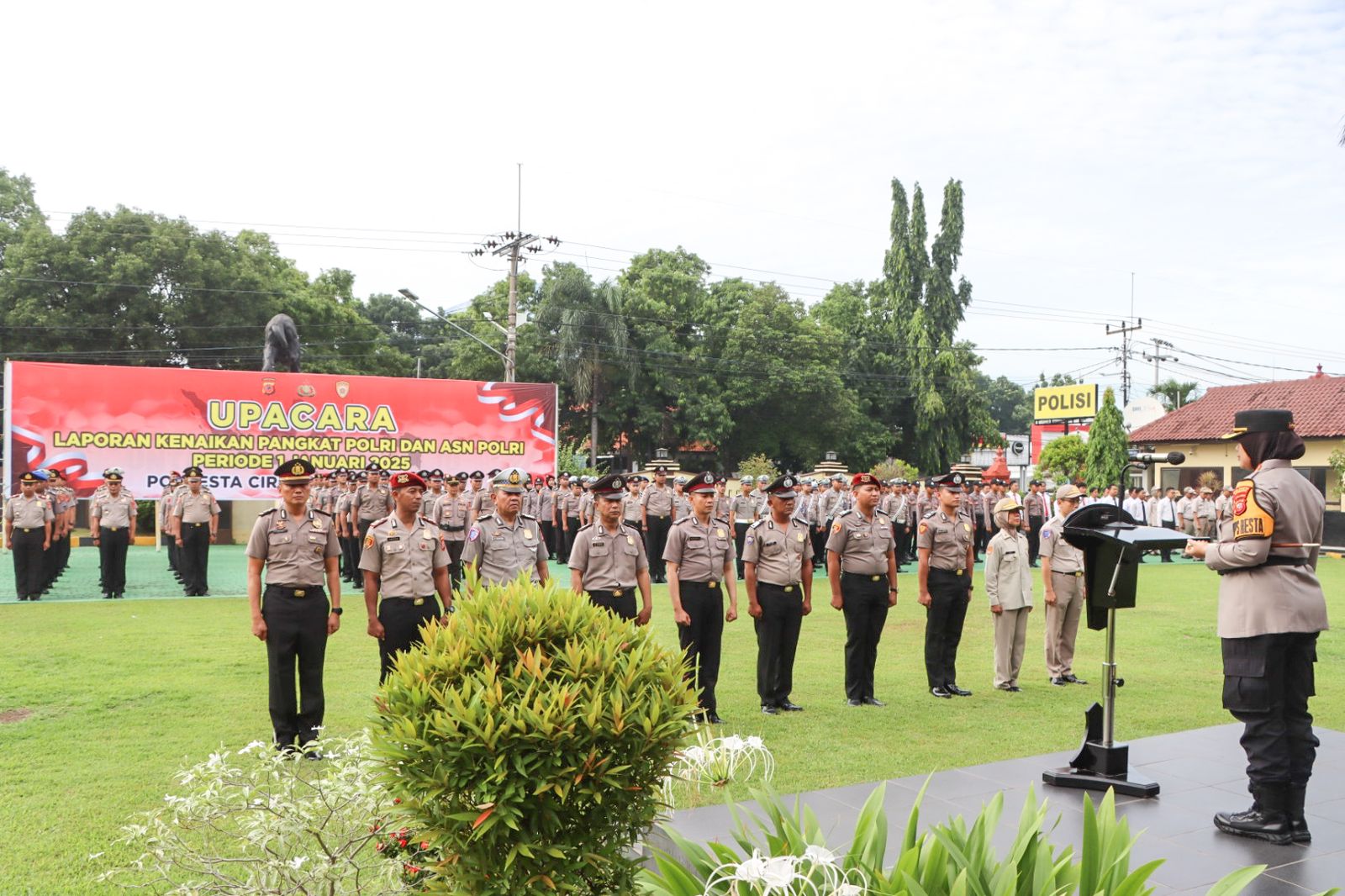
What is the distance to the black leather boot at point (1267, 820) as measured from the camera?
13.8 feet

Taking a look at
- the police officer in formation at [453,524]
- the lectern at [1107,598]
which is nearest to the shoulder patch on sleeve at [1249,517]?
the lectern at [1107,598]

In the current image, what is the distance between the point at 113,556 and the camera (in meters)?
13.5

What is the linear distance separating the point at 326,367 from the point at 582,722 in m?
39.2

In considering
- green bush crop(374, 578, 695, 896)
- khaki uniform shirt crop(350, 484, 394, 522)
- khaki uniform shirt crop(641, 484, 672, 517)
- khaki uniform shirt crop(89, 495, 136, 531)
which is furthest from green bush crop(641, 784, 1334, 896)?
khaki uniform shirt crop(641, 484, 672, 517)

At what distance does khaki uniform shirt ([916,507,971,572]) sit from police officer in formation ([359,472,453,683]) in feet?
12.5

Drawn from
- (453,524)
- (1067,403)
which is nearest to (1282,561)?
(453,524)

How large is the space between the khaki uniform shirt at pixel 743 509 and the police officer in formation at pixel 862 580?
425 inches

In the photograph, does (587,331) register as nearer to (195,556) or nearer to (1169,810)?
(195,556)

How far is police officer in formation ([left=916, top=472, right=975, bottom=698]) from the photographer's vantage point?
777 cm

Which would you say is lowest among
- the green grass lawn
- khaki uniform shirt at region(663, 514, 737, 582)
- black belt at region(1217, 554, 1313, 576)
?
the green grass lawn

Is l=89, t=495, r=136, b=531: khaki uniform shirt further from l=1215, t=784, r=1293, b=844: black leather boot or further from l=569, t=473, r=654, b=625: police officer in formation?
l=1215, t=784, r=1293, b=844: black leather boot

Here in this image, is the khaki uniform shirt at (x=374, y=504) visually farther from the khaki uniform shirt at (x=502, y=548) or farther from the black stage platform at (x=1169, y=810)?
the black stage platform at (x=1169, y=810)

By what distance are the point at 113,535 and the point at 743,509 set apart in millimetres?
10289

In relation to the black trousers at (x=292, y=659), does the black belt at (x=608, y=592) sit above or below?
above
